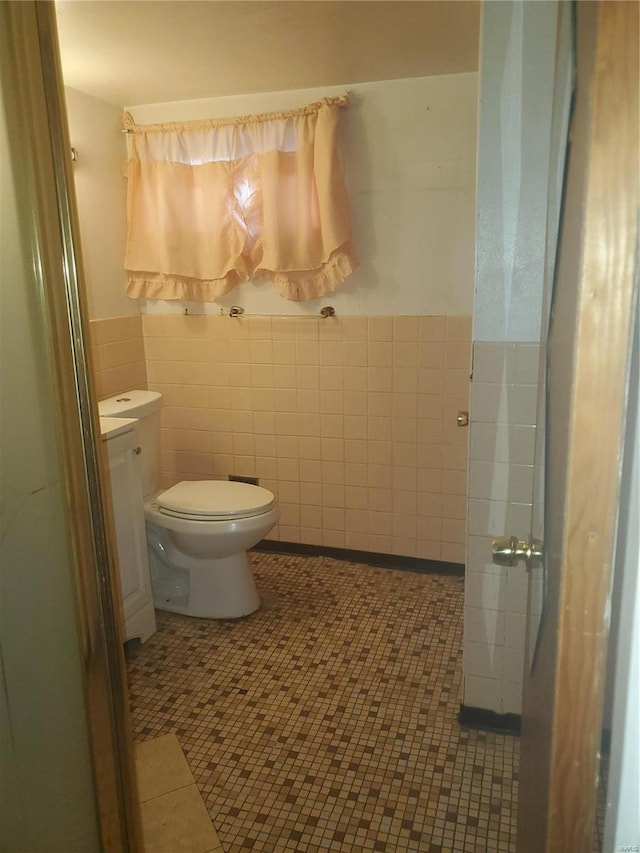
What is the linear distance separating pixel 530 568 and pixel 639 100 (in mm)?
732

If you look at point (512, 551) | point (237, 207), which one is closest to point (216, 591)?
point (237, 207)

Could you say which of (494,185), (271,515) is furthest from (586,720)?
(271,515)

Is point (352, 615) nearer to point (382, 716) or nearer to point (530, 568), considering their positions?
point (382, 716)

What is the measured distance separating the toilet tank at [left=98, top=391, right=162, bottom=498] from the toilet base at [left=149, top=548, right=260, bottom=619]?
1.31 feet

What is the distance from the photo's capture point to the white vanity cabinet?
218 cm

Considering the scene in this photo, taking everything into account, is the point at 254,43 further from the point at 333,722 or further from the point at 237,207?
the point at 333,722

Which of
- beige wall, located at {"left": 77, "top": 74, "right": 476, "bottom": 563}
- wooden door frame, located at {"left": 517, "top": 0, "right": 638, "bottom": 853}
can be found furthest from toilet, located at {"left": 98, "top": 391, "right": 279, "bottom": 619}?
wooden door frame, located at {"left": 517, "top": 0, "right": 638, "bottom": 853}

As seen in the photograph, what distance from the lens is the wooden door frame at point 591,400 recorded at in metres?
0.44

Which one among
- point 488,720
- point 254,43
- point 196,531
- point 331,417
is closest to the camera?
point 488,720

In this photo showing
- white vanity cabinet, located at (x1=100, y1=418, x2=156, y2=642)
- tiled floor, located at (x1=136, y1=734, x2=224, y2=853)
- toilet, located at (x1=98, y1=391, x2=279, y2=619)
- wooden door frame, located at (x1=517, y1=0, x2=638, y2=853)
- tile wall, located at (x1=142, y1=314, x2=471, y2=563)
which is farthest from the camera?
tile wall, located at (x1=142, y1=314, x2=471, y2=563)

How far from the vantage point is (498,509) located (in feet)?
5.63

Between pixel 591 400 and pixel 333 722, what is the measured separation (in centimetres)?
173

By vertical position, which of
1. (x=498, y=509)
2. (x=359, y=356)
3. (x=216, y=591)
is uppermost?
(x=359, y=356)

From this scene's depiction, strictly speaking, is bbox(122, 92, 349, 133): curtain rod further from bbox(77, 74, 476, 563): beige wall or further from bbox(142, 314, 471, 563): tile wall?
bbox(142, 314, 471, 563): tile wall
